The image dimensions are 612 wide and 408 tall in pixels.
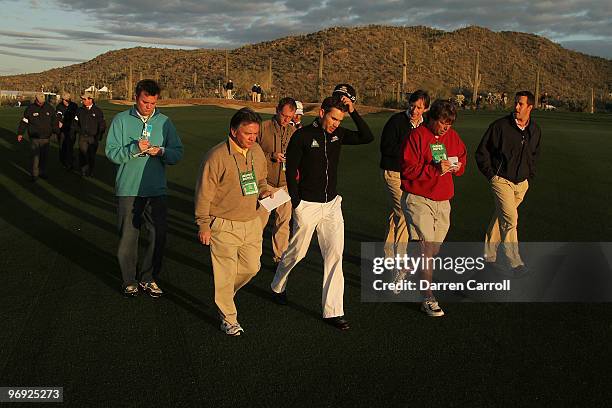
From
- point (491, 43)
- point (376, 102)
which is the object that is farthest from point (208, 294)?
point (491, 43)

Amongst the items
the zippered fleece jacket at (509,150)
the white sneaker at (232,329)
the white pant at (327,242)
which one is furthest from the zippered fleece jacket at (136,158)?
the zippered fleece jacket at (509,150)

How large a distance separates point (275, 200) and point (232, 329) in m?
1.16

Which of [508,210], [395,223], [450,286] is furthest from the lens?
[395,223]

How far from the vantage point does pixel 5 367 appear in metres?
4.70

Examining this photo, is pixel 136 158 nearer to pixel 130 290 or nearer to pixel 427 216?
pixel 130 290

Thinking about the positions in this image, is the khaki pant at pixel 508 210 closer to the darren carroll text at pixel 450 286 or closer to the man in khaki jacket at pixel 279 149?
the darren carroll text at pixel 450 286

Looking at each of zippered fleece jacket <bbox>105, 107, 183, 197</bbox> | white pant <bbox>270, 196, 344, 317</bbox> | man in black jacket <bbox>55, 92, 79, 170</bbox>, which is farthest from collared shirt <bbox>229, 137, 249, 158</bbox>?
man in black jacket <bbox>55, 92, 79, 170</bbox>

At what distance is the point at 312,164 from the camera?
5.77m

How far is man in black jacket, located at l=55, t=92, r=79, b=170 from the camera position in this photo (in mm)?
15680

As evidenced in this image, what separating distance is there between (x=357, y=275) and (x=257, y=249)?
202 centimetres

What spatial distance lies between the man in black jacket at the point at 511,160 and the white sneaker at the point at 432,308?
1.79m

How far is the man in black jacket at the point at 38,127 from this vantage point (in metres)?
14.0

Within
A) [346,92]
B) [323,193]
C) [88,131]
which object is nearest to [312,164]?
[323,193]

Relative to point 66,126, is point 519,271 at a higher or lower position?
lower
